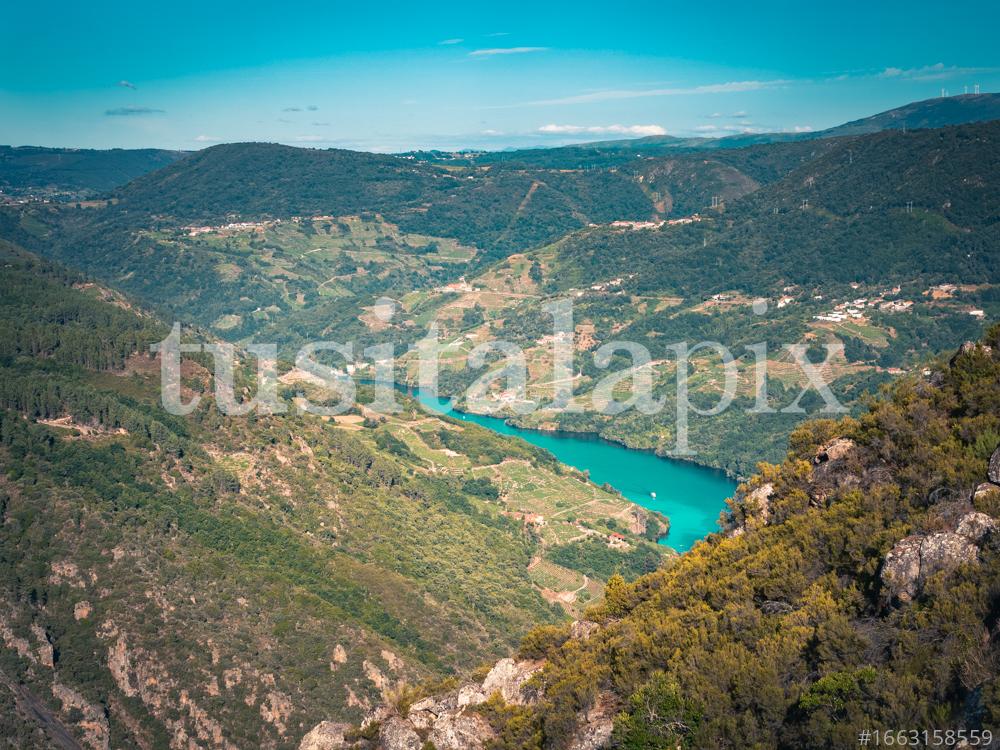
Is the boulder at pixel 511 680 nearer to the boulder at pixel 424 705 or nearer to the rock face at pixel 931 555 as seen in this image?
the boulder at pixel 424 705

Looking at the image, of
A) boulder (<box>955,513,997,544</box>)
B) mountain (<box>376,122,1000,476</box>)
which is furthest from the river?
boulder (<box>955,513,997,544</box>)

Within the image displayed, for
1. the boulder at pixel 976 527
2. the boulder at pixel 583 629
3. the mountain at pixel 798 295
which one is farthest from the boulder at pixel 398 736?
the mountain at pixel 798 295

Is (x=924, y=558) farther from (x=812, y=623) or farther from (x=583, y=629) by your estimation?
(x=583, y=629)

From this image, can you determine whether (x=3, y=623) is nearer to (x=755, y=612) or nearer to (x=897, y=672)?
(x=755, y=612)

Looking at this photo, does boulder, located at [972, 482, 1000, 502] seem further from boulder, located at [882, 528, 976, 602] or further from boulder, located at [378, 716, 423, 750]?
boulder, located at [378, 716, 423, 750]

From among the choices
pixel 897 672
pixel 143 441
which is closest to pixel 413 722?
pixel 897 672
